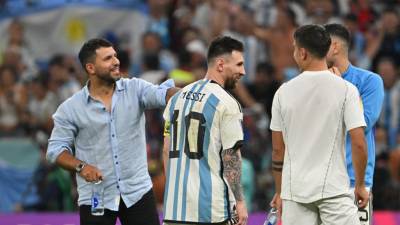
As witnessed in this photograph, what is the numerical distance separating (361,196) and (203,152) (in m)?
1.15

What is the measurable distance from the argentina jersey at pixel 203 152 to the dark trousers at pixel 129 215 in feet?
3.02

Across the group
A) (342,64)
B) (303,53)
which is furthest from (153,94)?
(303,53)

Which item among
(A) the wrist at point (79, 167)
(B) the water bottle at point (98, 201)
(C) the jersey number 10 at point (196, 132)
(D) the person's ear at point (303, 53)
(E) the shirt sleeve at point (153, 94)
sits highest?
(D) the person's ear at point (303, 53)

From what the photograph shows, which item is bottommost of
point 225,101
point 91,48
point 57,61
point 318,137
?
point 318,137

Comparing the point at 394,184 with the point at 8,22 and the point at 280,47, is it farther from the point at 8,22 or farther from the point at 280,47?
the point at 8,22

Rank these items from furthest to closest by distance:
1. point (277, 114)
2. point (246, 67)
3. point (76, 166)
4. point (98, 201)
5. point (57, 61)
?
point (57, 61) → point (246, 67) → point (98, 201) → point (76, 166) → point (277, 114)

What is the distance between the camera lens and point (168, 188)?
807 centimetres

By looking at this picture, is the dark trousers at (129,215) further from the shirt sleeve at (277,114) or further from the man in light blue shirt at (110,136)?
the shirt sleeve at (277,114)

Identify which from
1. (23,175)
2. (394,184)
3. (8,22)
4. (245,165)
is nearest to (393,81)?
(394,184)

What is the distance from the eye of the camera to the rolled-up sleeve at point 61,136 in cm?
889

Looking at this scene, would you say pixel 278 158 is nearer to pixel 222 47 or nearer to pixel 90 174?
pixel 222 47

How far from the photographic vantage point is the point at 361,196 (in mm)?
7711

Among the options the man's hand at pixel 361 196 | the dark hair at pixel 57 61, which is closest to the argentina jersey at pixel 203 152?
the man's hand at pixel 361 196

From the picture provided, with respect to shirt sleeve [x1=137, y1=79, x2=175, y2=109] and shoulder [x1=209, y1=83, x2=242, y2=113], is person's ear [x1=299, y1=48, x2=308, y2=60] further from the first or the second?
shirt sleeve [x1=137, y1=79, x2=175, y2=109]
